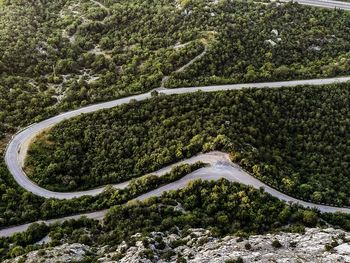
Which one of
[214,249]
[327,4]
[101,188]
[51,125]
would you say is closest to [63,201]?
[101,188]

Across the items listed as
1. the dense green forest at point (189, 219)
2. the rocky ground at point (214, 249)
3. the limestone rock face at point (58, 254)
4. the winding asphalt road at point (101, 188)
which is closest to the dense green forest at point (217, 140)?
the winding asphalt road at point (101, 188)

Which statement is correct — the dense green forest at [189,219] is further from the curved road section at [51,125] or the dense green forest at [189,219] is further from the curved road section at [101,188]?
the curved road section at [51,125]

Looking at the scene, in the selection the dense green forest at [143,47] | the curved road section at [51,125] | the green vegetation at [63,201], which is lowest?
the green vegetation at [63,201]

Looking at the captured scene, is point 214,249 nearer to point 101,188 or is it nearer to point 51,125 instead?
point 101,188

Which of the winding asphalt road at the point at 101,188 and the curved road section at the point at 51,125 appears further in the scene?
the curved road section at the point at 51,125

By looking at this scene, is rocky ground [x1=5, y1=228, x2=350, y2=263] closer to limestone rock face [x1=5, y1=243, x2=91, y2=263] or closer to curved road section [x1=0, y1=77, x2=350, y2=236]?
limestone rock face [x1=5, y1=243, x2=91, y2=263]

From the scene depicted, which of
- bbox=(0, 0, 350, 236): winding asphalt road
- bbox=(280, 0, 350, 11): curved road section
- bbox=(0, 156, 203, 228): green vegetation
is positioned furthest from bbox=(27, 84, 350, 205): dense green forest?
bbox=(280, 0, 350, 11): curved road section
